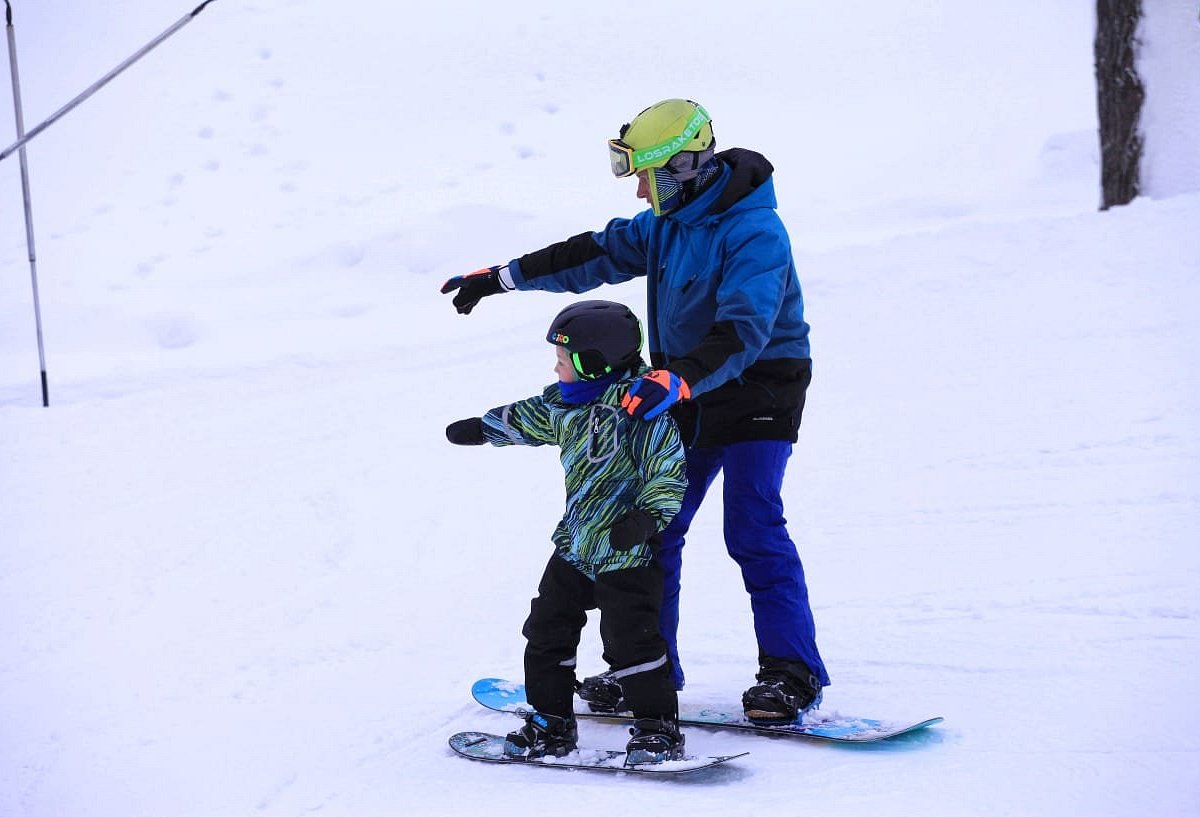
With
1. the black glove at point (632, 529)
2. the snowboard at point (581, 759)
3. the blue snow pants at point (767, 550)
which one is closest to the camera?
the black glove at point (632, 529)

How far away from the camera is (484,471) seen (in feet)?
19.2

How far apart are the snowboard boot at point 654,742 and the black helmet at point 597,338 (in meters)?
0.87

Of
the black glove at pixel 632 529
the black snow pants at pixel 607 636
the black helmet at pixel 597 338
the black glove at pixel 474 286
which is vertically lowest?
the black snow pants at pixel 607 636

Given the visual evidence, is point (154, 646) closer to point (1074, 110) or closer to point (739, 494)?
point (739, 494)

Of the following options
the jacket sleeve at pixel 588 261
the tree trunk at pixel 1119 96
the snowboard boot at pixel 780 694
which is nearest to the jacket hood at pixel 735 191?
the jacket sleeve at pixel 588 261

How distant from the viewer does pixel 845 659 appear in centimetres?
380

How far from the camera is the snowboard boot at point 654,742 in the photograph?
9.68 feet

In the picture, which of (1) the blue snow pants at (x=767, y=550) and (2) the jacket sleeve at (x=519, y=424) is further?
(1) the blue snow pants at (x=767, y=550)

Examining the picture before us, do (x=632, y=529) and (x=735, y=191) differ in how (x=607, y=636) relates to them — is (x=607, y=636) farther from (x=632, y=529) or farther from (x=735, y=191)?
(x=735, y=191)

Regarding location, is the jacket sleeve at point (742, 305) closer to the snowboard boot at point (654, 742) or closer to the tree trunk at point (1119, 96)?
the snowboard boot at point (654, 742)

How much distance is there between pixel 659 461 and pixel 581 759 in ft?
2.56

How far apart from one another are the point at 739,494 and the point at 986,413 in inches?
120

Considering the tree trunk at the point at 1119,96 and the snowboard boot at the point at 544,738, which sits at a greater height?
the tree trunk at the point at 1119,96

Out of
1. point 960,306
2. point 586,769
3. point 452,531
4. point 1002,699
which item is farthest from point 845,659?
point 960,306
